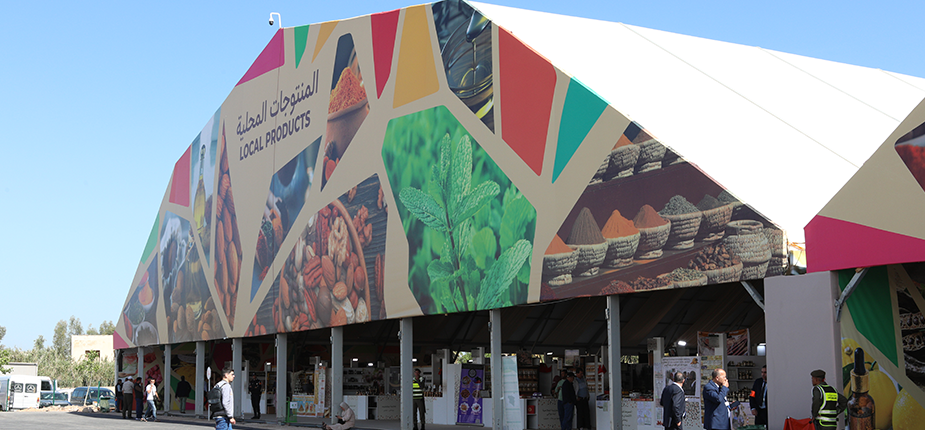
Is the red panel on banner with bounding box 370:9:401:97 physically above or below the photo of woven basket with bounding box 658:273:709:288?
above

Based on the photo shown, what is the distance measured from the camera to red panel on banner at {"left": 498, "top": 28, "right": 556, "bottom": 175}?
690 inches

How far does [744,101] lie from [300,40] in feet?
50.4

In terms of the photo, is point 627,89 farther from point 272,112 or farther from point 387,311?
point 272,112

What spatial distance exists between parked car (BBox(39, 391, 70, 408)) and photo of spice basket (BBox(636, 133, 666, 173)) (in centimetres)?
4267

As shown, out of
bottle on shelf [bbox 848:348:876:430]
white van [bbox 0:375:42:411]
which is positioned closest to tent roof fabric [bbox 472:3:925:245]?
bottle on shelf [bbox 848:348:876:430]

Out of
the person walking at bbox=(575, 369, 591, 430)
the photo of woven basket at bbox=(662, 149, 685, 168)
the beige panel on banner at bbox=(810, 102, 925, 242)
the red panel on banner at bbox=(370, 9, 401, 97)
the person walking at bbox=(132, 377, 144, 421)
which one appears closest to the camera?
the beige panel on banner at bbox=(810, 102, 925, 242)

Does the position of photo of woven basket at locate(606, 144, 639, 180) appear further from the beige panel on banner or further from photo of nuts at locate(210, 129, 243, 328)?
photo of nuts at locate(210, 129, 243, 328)

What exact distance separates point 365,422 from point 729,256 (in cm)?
1566

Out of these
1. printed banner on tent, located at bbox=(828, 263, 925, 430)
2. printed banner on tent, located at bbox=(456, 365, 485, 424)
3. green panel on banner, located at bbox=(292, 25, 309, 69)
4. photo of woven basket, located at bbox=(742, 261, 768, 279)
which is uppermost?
green panel on banner, located at bbox=(292, 25, 309, 69)

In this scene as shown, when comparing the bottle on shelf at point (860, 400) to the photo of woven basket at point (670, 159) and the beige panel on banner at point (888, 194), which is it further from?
the photo of woven basket at point (670, 159)

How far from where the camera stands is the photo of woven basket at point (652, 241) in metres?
14.6

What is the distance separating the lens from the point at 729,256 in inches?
530

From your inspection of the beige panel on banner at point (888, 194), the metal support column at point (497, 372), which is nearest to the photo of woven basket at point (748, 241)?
the beige panel on banner at point (888, 194)

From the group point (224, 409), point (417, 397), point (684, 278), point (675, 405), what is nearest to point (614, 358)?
point (684, 278)
